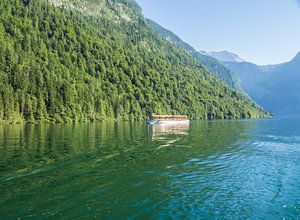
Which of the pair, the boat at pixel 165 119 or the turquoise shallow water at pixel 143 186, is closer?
the turquoise shallow water at pixel 143 186

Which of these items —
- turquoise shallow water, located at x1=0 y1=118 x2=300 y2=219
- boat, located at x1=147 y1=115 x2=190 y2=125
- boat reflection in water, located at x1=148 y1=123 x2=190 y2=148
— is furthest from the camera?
boat, located at x1=147 y1=115 x2=190 y2=125

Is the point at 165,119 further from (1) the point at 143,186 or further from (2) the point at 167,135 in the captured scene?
(1) the point at 143,186

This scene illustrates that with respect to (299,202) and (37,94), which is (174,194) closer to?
(299,202)

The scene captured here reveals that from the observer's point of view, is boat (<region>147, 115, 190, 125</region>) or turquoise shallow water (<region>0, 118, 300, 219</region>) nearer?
turquoise shallow water (<region>0, 118, 300, 219</region>)

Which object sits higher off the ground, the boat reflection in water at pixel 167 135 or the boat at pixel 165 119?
the boat at pixel 165 119

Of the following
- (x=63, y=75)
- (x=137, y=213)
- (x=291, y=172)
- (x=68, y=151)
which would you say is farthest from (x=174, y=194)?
(x=63, y=75)

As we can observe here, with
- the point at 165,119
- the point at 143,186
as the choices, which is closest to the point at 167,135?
the point at 143,186

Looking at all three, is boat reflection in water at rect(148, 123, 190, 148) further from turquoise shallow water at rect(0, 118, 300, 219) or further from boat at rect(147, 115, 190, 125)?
boat at rect(147, 115, 190, 125)

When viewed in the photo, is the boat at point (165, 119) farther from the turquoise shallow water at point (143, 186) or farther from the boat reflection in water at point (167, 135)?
the turquoise shallow water at point (143, 186)

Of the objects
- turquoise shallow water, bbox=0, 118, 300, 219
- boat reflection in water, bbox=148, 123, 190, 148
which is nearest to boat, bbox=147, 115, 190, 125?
boat reflection in water, bbox=148, 123, 190, 148

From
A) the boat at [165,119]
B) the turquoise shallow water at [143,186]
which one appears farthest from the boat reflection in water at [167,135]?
the boat at [165,119]

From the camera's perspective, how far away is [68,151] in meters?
44.1

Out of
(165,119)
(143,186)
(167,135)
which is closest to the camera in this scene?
(143,186)

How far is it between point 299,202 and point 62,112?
13493 cm
